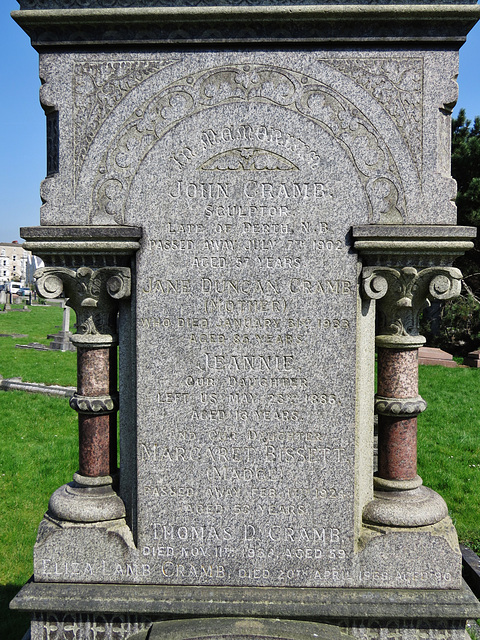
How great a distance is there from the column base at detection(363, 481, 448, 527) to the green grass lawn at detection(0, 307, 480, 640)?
6.68 feet

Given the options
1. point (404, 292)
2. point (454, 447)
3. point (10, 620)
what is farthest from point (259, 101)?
point (454, 447)

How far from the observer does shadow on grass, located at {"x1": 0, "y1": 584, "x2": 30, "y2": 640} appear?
4.00 metres

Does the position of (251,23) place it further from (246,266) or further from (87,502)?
(87,502)

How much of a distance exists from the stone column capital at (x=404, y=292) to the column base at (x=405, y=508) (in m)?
0.94

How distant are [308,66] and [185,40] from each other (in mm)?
742

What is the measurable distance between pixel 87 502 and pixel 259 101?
105 inches

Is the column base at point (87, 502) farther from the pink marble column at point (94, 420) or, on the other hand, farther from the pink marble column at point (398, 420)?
the pink marble column at point (398, 420)

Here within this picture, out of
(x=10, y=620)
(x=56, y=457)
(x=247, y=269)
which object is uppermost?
(x=247, y=269)

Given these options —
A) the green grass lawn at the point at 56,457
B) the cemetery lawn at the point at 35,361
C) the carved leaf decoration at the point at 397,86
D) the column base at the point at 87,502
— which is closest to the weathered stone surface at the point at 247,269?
the carved leaf decoration at the point at 397,86

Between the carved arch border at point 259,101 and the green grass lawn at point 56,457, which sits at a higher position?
the carved arch border at point 259,101

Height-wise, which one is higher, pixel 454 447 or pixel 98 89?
pixel 98 89

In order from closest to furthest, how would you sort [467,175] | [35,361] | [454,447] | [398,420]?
[398,420] < [454,447] < [35,361] < [467,175]

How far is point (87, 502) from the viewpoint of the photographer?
341 centimetres

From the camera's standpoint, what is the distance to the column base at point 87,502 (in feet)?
11.0
